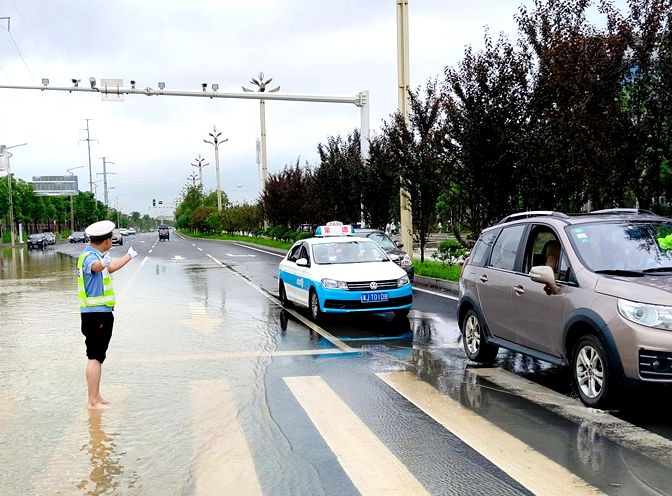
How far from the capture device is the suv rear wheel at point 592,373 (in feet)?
19.4

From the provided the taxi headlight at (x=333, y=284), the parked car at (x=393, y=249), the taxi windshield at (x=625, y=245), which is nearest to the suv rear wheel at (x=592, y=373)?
the taxi windshield at (x=625, y=245)

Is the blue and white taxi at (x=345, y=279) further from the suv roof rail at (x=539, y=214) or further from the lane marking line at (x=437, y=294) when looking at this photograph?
the suv roof rail at (x=539, y=214)

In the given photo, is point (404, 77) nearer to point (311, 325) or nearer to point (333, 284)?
point (333, 284)

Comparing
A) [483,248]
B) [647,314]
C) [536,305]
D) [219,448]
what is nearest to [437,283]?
[483,248]

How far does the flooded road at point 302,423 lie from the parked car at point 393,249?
612cm

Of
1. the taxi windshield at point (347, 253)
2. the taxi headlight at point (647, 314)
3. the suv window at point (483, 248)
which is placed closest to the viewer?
the taxi headlight at point (647, 314)

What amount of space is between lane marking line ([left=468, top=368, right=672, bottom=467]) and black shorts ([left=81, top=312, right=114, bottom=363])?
3.94m

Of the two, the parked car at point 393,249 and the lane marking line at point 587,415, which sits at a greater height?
the parked car at point 393,249

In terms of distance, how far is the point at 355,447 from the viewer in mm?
5258

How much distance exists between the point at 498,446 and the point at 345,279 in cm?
643

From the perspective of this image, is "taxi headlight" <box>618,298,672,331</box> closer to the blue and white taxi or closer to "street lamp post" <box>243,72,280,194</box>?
the blue and white taxi

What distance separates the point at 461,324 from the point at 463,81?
30.0 feet

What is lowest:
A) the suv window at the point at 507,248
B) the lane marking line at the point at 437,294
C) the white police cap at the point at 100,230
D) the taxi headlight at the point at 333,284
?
the lane marking line at the point at 437,294

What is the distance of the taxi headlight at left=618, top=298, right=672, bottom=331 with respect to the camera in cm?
557
